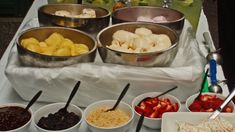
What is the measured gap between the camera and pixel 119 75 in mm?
869

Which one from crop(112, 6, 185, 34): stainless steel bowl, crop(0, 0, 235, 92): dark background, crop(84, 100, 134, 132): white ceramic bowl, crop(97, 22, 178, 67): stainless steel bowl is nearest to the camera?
crop(84, 100, 134, 132): white ceramic bowl

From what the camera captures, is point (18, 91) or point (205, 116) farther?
point (18, 91)

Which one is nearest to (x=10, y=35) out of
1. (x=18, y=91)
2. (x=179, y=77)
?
(x=18, y=91)

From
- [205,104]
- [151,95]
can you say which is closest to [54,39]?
[151,95]

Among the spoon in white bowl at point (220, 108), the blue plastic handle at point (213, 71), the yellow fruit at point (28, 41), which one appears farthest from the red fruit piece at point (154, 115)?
the yellow fruit at point (28, 41)

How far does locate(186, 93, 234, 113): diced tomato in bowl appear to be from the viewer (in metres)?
0.85

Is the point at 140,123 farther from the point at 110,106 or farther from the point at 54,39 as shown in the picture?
the point at 54,39

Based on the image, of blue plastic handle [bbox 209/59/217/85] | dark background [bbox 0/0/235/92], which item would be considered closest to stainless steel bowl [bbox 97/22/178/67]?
blue plastic handle [bbox 209/59/217/85]

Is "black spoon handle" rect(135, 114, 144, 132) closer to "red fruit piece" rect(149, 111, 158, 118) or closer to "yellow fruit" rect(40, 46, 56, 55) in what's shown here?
"red fruit piece" rect(149, 111, 158, 118)

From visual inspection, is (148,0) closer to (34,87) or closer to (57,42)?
(57,42)

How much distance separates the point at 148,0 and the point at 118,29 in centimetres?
27

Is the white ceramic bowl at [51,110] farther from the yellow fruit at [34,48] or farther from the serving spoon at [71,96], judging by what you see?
the yellow fruit at [34,48]

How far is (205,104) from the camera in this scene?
0.86 metres

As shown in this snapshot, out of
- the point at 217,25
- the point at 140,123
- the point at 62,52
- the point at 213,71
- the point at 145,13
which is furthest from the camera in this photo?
the point at 217,25
